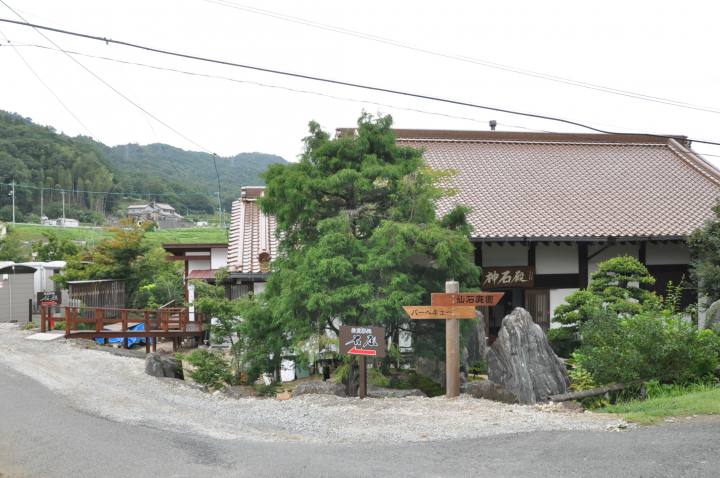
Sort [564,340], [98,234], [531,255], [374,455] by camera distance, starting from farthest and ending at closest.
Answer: [98,234] → [531,255] → [564,340] → [374,455]

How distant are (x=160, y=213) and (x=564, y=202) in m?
74.6

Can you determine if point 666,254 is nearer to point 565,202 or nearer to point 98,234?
point 565,202

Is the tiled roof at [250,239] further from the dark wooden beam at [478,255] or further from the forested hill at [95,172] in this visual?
the forested hill at [95,172]

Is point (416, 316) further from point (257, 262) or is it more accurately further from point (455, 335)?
point (257, 262)

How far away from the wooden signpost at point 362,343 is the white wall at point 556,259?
7872 mm

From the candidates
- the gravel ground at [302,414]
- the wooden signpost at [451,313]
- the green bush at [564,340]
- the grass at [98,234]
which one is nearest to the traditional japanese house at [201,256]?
the gravel ground at [302,414]

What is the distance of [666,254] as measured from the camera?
56.0ft

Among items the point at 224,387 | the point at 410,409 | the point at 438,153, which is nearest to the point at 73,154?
the point at 438,153

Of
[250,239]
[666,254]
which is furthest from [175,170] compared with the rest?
[666,254]

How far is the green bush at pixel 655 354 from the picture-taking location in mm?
9961

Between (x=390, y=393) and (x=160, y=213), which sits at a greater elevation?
(x=160, y=213)

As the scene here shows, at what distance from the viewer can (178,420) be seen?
8672mm

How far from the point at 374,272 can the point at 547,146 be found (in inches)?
544

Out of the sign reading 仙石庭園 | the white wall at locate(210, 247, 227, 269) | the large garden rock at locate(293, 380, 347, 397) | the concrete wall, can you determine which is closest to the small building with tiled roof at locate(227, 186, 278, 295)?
the white wall at locate(210, 247, 227, 269)
